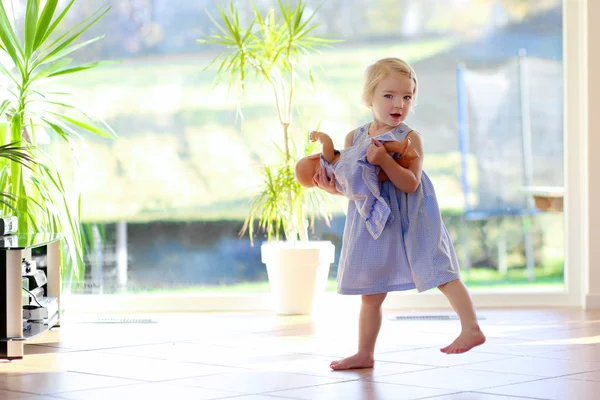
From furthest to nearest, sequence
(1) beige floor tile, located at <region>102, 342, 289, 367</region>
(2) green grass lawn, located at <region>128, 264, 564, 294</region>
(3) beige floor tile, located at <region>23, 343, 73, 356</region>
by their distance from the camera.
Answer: (2) green grass lawn, located at <region>128, 264, 564, 294</region> < (3) beige floor tile, located at <region>23, 343, 73, 356</region> < (1) beige floor tile, located at <region>102, 342, 289, 367</region>

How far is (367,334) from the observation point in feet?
9.89

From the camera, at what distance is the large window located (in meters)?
4.73

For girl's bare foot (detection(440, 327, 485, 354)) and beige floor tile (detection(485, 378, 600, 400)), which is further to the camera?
girl's bare foot (detection(440, 327, 485, 354))

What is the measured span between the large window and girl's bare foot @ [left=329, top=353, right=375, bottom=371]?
5.74ft

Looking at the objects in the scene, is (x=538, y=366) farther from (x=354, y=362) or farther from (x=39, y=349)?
(x=39, y=349)

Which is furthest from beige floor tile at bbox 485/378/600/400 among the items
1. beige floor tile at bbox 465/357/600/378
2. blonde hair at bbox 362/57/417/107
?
blonde hair at bbox 362/57/417/107

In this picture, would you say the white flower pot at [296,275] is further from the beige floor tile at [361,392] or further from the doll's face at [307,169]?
the beige floor tile at [361,392]

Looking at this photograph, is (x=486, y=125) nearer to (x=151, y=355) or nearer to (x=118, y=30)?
(x=118, y=30)

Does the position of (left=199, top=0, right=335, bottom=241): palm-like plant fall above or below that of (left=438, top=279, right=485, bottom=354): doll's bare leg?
above

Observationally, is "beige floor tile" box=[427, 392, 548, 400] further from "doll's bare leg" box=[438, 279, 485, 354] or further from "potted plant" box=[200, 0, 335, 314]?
"potted plant" box=[200, 0, 335, 314]

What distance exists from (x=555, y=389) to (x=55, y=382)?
151 centimetres

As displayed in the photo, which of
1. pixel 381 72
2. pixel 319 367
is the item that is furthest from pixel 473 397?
pixel 381 72

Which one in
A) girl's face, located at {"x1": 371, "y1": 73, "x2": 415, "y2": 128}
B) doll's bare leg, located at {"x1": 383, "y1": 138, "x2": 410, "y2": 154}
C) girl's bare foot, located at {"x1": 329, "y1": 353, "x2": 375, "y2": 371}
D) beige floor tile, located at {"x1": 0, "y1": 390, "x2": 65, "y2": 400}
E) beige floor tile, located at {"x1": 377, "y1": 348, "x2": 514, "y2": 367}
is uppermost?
girl's face, located at {"x1": 371, "y1": 73, "x2": 415, "y2": 128}

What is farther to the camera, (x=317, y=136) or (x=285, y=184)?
(x=285, y=184)
